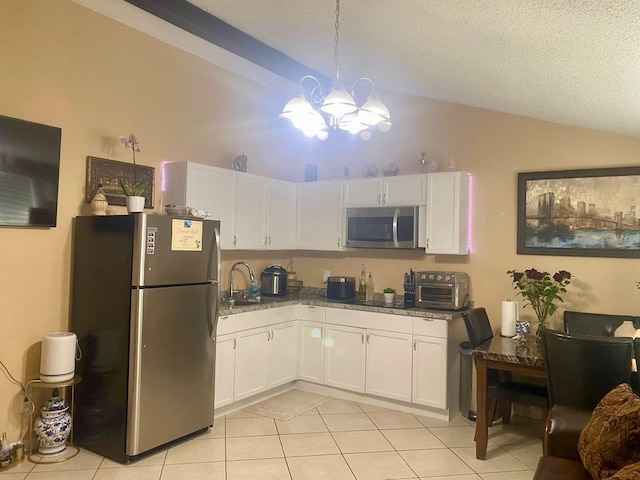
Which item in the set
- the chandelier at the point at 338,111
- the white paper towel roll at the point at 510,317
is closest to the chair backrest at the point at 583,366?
the white paper towel roll at the point at 510,317

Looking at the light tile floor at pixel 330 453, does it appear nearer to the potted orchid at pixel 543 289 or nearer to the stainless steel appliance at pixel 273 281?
the potted orchid at pixel 543 289

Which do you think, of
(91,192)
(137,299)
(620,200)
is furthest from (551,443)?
(91,192)

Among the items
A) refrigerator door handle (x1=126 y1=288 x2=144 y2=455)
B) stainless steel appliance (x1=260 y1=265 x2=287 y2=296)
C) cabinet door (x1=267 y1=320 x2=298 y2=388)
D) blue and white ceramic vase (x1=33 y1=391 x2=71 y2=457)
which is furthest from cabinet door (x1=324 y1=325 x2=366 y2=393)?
blue and white ceramic vase (x1=33 y1=391 x2=71 y2=457)

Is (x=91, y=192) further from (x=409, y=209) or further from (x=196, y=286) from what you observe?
(x=409, y=209)

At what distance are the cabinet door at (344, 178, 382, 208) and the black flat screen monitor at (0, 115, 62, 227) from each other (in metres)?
2.62

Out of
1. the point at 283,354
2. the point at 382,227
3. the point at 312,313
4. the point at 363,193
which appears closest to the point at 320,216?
the point at 363,193

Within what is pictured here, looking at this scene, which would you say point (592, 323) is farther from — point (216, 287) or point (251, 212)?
point (251, 212)

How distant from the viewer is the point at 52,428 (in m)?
3.09

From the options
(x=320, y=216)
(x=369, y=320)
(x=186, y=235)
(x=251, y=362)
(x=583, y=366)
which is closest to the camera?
(x=583, y=366)

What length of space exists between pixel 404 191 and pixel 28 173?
121 inches

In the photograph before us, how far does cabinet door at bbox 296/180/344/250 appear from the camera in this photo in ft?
16.2

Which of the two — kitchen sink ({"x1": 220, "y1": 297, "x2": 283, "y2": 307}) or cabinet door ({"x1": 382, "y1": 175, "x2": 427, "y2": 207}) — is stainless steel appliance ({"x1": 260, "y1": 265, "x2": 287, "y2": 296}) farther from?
cabinet door ({"x1": 382, "y1": 175, "x2": 427, "y2": 207})

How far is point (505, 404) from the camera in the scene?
403 centimetres

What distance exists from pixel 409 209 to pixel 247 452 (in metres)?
2.52
